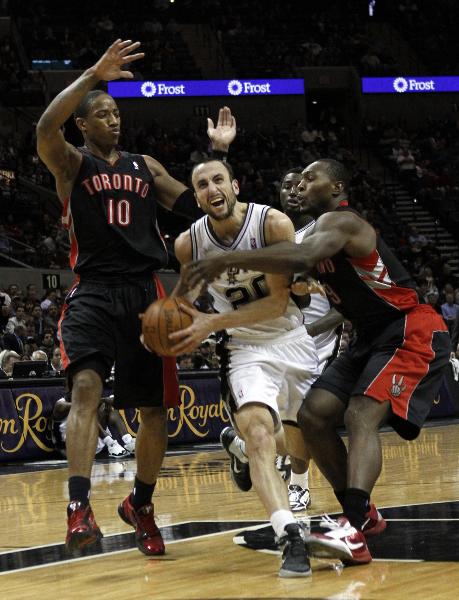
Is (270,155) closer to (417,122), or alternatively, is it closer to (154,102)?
(154,102)

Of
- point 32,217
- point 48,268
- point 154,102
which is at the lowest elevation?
point 48,268

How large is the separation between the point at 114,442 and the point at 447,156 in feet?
60.1

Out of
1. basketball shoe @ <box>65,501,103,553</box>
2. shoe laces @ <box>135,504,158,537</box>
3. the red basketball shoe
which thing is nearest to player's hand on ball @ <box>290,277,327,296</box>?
the red basketball shoe

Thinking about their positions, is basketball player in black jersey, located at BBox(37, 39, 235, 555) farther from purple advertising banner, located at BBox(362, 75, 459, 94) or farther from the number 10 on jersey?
purple advertising banner, located at BBox(362, 75, 459, 94)

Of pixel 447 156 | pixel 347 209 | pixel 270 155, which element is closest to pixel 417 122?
pixel 447 156

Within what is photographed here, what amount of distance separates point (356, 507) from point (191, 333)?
110 cm

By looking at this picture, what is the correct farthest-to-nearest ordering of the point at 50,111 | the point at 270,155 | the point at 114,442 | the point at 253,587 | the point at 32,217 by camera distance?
the point at 270,155 → the point at 32,217 → the point at 114,442 → the point at 50,111 → the point at 253,587

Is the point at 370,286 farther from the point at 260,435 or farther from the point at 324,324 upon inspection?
the point at 324,324

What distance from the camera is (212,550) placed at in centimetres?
527

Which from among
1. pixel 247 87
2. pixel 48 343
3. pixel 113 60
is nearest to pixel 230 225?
pixel 113 60

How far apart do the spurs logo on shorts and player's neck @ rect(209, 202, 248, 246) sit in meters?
1.00

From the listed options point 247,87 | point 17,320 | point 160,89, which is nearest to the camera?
point 17,320

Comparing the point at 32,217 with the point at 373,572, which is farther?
the point at 32,217

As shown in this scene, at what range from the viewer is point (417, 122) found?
3086cm
